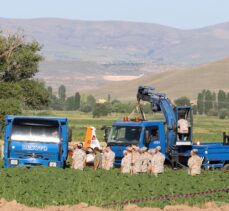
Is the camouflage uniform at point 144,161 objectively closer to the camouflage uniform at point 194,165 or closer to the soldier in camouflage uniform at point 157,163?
the soldier in camouflage uniform at point 157,163

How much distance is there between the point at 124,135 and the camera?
34.7m

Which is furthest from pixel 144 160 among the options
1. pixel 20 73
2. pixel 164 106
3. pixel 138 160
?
pixel 20 73

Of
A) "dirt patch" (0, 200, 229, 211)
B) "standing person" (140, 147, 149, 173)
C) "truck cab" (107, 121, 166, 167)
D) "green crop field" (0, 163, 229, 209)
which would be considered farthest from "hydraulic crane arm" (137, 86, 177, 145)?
"dirt patch" (0, 200, 229, 211)

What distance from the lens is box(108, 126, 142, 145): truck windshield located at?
34.2m

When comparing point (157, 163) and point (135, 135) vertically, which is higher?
point (135, 135)

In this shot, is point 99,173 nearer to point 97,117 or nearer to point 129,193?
point 129,193

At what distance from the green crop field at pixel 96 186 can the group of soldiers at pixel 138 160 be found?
51cm

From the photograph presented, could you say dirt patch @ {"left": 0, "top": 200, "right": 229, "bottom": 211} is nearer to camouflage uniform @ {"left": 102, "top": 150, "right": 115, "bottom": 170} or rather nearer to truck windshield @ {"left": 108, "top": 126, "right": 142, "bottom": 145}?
camouflage uniform @ {"left": 102, "top": 150, "right": 115, "bottom": 170}

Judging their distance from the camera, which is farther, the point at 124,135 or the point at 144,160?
the point at 124,135

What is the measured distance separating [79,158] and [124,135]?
277 centimetres

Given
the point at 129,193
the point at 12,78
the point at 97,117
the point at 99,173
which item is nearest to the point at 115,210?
the point at 129,193

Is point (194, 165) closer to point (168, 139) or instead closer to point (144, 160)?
point (144, 160)

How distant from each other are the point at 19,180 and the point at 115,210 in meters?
6.72

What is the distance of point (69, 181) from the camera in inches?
1056
